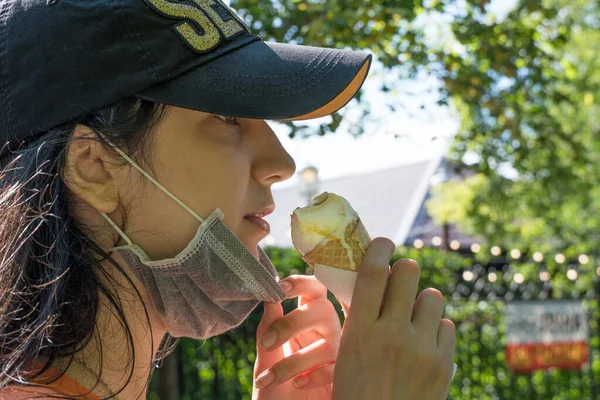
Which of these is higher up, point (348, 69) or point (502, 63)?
point (348, 69)

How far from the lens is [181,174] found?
5.35 feet

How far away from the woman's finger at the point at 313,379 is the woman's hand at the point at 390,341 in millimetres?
479

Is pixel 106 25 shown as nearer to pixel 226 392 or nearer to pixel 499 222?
pixel 226 392

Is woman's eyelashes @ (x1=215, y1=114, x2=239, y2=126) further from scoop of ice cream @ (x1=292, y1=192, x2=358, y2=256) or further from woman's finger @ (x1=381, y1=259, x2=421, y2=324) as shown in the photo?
woman's finger @ (x1=381, y1=259, x2=421, y2=324)

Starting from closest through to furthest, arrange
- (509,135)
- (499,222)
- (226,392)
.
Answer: (509,135), (226,392), (499,222)

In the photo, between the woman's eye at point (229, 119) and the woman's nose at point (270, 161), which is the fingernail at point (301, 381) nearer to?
the woman's nose at point (270, 161)

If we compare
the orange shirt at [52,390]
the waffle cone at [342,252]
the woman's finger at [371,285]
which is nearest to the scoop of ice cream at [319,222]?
the waffle cone at [342,252]

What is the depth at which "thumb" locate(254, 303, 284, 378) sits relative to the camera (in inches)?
78.0

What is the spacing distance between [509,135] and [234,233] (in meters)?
4.61

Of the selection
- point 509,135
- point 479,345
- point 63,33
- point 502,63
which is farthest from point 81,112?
point 479,345

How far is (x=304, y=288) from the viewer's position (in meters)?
2.06

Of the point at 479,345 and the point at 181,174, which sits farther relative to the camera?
the point at 479,345

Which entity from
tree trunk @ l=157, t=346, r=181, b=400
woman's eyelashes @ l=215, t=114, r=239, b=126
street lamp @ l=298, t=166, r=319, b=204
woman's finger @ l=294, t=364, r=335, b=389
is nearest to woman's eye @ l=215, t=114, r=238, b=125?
woman's eyelashes @ l=215, t=114, r=239, b=126

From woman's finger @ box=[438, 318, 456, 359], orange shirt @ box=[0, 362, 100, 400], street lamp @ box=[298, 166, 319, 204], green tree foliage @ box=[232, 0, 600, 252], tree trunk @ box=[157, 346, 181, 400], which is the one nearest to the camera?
orange shirt @ box=[0, 362, 100, 400]
